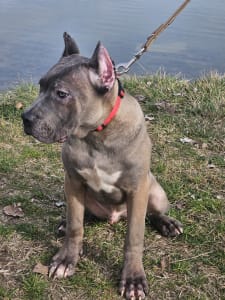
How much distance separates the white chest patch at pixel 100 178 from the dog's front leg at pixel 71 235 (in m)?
0.11

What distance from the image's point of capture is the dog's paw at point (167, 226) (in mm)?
3873

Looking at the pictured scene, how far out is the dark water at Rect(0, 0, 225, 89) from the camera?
8.35 metres

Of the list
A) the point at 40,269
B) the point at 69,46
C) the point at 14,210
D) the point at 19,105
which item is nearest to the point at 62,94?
the point at 69,46

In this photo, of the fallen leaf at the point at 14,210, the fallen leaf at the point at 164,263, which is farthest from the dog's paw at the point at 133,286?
the fallen leaf at the point at 14,210

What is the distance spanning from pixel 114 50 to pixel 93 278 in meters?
5.70

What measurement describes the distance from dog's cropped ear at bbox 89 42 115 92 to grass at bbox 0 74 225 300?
4.25 feet

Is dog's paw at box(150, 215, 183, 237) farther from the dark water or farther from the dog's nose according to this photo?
the dark water

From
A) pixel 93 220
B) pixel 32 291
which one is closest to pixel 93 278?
pixel 32 291

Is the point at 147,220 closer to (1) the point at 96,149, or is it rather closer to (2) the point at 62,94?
(1) the point at 96,149

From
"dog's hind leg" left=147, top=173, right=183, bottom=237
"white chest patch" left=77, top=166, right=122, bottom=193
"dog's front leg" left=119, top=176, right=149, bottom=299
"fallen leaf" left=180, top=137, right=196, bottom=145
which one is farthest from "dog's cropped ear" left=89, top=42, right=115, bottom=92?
"fallen leaf" left=180, top=137, right=196, bottom=145

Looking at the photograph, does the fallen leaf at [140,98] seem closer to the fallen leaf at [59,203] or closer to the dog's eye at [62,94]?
the fallen leaf at [59,203]

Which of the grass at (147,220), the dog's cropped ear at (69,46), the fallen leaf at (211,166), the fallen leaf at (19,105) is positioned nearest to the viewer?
the dog's cropped ear at (69,46)

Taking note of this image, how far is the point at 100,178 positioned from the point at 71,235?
1.63 feet

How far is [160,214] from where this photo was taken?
3896 millimetres
